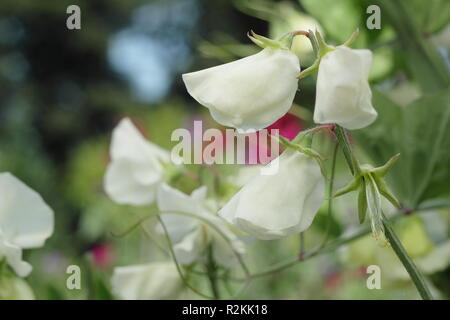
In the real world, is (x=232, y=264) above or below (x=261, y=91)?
below

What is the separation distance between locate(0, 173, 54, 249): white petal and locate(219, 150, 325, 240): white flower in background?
143 mm

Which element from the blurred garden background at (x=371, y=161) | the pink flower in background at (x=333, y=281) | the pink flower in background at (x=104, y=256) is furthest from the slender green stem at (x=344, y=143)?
the pink flower in background at (x=104, y=256)

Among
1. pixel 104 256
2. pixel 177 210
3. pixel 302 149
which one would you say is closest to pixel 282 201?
pixel 302 149

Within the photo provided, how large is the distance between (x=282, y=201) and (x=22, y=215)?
0.58 feet

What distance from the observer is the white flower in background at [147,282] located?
396mm

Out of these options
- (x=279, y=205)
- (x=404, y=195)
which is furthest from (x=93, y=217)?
(x=279, y=205)

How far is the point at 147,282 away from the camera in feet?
1.30

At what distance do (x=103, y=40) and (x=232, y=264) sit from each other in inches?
288

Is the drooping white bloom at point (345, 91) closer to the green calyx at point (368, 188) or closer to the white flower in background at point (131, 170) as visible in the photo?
the green calyx at point (368, 188)

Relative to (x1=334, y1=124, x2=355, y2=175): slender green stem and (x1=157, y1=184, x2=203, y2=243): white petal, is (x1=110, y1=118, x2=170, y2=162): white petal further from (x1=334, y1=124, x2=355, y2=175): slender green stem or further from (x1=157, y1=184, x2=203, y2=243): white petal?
(x1=334, y1=124, x2=355, y2=175): slender green stem

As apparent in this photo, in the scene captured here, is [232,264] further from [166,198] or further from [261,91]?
[261,91]

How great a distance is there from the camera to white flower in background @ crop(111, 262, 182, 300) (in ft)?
1.30

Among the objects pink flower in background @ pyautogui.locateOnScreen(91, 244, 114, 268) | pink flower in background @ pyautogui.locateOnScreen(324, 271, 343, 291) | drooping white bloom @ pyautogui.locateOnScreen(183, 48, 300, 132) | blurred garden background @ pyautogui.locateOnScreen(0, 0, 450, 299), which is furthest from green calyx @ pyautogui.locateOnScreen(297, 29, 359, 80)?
pink flower in background @ pyautogui.locateOnScreen(91, 244, 114, 268)

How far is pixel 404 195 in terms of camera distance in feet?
1.36
